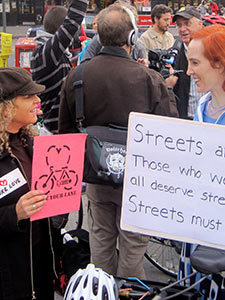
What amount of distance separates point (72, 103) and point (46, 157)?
2.76ft

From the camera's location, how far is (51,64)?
12.1 feet

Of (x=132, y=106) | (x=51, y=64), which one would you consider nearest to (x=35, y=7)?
(x=51, y=64)

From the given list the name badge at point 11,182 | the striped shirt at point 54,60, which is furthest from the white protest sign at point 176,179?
the striped shirt at point 54,60

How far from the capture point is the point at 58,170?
1.98 meters

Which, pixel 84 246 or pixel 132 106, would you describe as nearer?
pixel 132 106

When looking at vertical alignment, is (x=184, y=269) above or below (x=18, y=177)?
below

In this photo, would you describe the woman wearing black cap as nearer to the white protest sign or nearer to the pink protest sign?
the pink protest sign

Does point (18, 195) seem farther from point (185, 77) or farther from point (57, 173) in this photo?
point (185, 77)

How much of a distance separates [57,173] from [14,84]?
488 millimetres

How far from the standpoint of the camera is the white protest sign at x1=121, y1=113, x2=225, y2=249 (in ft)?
5.57

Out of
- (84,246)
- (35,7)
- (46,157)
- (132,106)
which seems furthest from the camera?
(35,7)

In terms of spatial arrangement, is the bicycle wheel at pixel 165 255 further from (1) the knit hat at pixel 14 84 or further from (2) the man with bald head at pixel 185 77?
(1) the knit hat at pixel 14 84

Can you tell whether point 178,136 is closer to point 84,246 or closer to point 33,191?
point 33,191

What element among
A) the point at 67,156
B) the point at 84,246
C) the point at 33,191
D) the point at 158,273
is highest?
the point at 67,156
